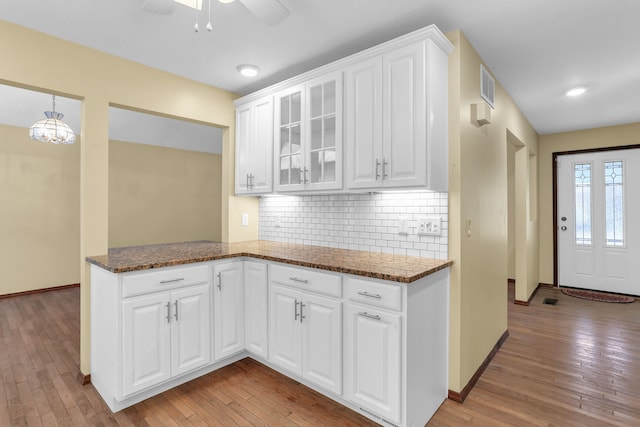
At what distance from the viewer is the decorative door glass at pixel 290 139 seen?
9.03ft

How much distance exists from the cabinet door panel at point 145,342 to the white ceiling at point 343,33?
1.85 metres

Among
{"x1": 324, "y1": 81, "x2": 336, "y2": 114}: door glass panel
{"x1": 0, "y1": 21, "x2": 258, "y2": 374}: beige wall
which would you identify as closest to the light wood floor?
{"x1": 0, "y1": 21, "x2": 258, "y2": 374}: beige wall

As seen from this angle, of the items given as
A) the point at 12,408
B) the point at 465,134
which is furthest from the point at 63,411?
the point at 465,134

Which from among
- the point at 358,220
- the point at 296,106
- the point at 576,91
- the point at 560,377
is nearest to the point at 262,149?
the point at 296,106

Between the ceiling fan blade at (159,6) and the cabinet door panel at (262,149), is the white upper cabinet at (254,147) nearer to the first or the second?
the cabinet door panel at (262,149)

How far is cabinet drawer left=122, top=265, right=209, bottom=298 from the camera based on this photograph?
81.7 inches

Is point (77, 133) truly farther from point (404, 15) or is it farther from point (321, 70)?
point (404, 15)

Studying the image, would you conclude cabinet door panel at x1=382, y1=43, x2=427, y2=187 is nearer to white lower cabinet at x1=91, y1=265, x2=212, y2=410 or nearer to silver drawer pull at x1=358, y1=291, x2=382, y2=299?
silver drawer pull at x1=358, y1=291, x2=382, y2=299

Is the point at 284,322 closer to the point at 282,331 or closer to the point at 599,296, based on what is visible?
the point at 282,331

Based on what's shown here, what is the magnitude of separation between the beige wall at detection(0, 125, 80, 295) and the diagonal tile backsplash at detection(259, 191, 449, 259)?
3520 millimetres

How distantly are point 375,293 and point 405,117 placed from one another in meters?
1.14

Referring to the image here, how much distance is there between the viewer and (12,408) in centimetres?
209

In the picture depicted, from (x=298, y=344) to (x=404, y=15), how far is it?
2.30 m

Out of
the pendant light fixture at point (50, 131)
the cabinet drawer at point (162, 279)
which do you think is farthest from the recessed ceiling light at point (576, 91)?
the pendant light fixture at point (50, 131)
